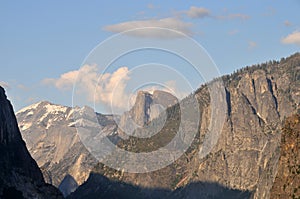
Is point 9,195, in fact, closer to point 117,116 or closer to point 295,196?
point 117,116

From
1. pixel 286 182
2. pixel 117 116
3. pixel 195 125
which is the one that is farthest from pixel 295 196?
pixel 117 116

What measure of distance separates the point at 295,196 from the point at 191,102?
90.6 ft

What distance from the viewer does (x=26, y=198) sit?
198m

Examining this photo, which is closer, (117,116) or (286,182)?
(117,116)

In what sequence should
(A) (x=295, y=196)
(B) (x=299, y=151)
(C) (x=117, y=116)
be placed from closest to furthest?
(C) (x=117, y=116) → (A) (x=295, y=196) → (B) (x=299, y=151)

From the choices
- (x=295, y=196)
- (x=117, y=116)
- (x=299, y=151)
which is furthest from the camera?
(x=299, y=151)

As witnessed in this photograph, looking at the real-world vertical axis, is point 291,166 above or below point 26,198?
above

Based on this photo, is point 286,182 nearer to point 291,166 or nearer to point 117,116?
point 291,166

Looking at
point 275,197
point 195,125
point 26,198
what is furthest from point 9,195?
point 275,197

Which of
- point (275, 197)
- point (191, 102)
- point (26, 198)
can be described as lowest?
point (26, 198)

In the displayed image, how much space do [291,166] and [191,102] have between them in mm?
26304

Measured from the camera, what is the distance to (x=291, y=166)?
19962 cm

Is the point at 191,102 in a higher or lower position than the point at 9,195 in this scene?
higher

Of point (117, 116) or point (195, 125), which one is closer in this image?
point (117, 116)
